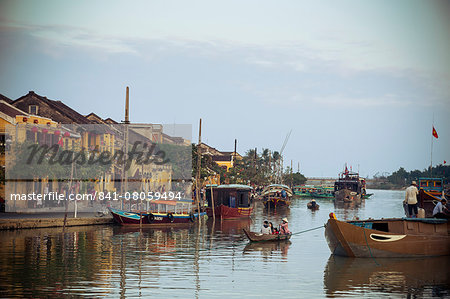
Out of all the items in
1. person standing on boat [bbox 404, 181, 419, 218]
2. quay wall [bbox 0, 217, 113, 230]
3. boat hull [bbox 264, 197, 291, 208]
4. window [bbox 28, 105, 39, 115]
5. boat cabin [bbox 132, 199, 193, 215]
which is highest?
window [bbox 28, 105, 39, 115]

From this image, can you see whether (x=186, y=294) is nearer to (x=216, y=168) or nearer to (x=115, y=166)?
(x=115, y=166)

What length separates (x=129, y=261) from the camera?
89.1ft

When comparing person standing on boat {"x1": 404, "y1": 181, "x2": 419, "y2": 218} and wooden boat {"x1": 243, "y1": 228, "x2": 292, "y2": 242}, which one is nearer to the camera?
person standing on boat {"x1": 404, "y1": 181, "x2": 419, "y2": 218}

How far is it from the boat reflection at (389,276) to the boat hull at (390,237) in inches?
16.7

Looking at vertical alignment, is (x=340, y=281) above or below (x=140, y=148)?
below

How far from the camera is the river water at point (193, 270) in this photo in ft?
67.7

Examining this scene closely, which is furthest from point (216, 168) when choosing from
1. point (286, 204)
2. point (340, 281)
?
point (340, 281)

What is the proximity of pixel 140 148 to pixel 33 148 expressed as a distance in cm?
2307

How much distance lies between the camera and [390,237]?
26.4 meters

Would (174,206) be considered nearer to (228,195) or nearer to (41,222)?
(228,195)

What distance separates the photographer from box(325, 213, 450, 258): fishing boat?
85.9 feet

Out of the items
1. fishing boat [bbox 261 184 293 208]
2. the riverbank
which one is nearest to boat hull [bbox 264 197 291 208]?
fishing boat [bbox 261 184 293 208]

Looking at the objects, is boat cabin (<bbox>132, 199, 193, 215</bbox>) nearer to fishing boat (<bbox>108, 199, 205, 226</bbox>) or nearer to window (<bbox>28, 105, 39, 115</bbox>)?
fishing boat (<bbox>108, 199, 205, 226</bbox>)

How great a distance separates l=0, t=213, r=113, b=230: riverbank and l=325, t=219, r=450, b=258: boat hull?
761 inches
